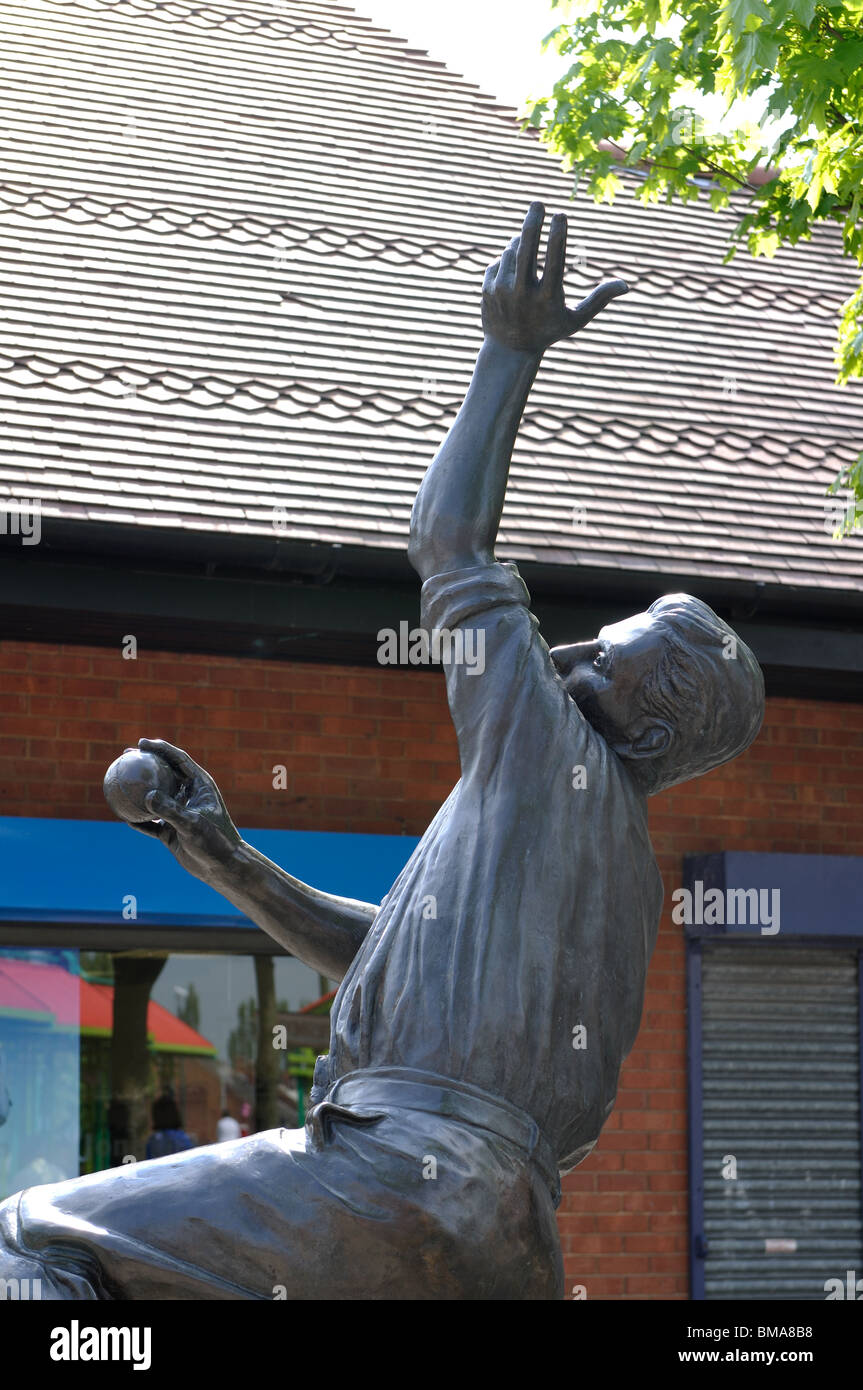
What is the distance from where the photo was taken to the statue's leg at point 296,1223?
8.15ft

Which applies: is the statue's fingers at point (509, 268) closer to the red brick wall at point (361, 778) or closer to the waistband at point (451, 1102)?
the waistband at point (451, 1102)

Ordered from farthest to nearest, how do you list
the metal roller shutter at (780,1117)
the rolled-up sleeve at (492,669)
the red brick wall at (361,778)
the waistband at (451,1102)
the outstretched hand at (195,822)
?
1. the metal roller shutter at (780,1117)
2. the red brick wall at (361,778)
3. the outstretched hand at (195,822)
4. the rolled-up sleeve at (492,669)
5. the waistband at (451,1102)

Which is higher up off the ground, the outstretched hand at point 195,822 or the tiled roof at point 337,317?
the tiled roof at point 337,317

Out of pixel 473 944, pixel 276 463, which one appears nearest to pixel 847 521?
pixel 276 463

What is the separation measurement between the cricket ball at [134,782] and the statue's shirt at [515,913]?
0.46 metres

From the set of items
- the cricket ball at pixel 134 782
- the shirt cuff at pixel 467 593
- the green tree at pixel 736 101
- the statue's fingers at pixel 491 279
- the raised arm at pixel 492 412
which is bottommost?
the cricket ball at pixel 134 782

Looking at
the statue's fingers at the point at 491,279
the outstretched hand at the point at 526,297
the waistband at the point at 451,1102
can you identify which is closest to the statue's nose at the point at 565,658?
the outstretched hand at the point at 526,297

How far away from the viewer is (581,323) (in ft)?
9.50

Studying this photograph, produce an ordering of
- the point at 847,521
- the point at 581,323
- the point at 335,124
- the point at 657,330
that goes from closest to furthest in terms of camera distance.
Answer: the point at 581,323
the point at 847,521
the point at 657,330
the point at 335,124

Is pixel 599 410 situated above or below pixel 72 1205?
above

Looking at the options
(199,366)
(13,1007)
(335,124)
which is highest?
(335,124)

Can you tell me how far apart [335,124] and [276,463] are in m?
3.63

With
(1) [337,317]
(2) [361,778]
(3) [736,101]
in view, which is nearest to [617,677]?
(3) [736,101]

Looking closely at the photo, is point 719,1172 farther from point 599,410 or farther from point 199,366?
point 199,366
